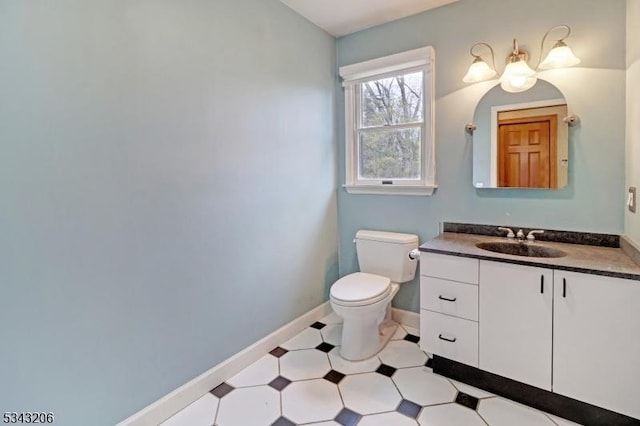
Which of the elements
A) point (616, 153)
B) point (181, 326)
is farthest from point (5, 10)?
point (616, 153)

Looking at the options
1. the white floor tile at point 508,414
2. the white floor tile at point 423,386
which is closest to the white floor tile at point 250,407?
the white floor tile at point 423,386

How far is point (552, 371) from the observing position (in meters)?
1.62

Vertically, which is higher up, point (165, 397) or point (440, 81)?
point (440, 81)

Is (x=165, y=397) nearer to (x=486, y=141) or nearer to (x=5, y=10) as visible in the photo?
(x=5, y=10)

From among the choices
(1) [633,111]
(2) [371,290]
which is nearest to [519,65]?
(1) [633,111]

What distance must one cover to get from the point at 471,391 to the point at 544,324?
56cm

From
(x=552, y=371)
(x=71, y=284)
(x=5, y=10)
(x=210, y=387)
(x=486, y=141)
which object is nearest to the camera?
(x=5, y=10)

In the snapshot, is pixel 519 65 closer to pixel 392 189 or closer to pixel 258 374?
pixel 392 189

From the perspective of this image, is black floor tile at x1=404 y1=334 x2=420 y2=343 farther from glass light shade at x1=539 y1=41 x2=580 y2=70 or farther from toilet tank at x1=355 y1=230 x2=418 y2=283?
glass light shade at x1=539 y1=41 x2=580 y2=70

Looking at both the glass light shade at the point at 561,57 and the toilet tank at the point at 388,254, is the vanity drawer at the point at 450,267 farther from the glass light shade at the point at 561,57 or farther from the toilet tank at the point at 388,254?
the glass light shade at the point at 561,57

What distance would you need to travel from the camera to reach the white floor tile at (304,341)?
92.9 inches

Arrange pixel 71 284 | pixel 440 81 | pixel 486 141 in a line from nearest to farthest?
1. pixel 71 284
2. pixel 486 141
3. pixel 440 81

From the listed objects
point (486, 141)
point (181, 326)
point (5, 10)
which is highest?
point (5, 10)

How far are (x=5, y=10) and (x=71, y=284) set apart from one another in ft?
3.29
